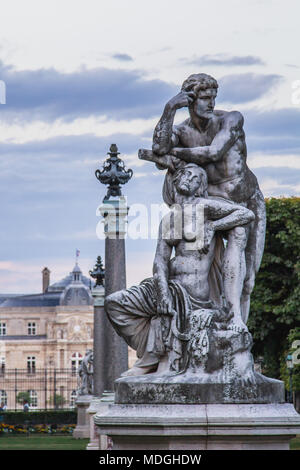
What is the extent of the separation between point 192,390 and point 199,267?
126 centimetres

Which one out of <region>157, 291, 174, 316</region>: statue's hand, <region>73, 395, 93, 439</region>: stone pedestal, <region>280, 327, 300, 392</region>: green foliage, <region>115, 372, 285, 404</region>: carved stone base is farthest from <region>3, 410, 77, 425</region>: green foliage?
<region>115, 372, 285, 404</region>: carved stone base

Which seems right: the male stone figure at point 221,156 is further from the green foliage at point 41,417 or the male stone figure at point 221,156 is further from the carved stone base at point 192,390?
the green foliage at point 41,417

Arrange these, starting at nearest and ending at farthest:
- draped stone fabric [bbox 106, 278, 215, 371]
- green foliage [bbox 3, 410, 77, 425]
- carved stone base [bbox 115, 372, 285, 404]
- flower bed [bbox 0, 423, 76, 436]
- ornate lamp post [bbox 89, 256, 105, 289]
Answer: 1. carved stone base [bbox 115, 372, 285, 404]
2. draped stone fabric [bbox 106, 278, 215, 371]
3. ornate lamp post [bbox 89, 256, 105, 289]
4. flower bed [bbox 0, 423, 76, 436]
5. green foliage [bbox 3, 410, 77, 425]

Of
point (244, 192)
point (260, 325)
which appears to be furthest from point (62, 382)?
point (244, 192)

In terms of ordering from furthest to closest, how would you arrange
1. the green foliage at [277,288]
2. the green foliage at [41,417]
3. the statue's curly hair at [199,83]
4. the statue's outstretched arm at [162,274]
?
the green foliage at [41,417]
the green foliage at [277,288]
the statue's curly hair at [199,83]
the statue's outstretched arm at [162,274]

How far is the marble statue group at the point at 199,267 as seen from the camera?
32.2 ft

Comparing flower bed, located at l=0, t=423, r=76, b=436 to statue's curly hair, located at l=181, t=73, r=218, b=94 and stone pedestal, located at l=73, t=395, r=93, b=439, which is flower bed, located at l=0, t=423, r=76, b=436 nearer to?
stone pedestal, located at l=73, t=395, r=93, b=439

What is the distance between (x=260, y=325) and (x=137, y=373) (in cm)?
2876

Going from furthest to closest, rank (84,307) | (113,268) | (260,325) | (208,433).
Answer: (84,307) < (260,325) < (113,268) < (208,433)

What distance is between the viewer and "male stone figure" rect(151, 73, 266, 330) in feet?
34.5

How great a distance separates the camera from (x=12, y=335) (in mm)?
142125

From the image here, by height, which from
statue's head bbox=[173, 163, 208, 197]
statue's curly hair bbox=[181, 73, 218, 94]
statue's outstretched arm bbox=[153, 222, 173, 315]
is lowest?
statue's outstretched arm bbox=[153, 222, 173, 315]

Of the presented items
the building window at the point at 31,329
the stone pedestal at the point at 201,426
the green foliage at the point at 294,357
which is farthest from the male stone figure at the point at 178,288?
the building window at the point at 31,329
